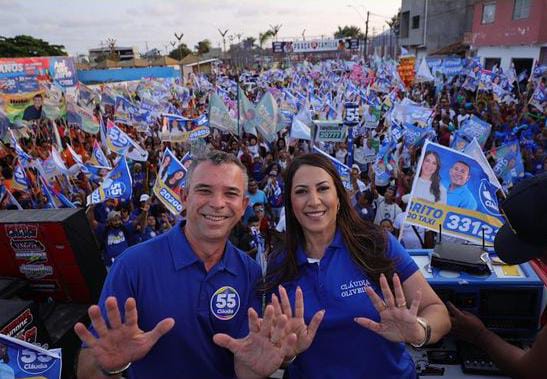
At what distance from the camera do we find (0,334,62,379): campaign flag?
228 centimetres

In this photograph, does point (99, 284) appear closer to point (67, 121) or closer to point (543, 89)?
point (67, 121)

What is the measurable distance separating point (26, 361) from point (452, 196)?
142 inches

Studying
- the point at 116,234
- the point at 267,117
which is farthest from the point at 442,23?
the point at 116,234

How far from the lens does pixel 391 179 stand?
338 inches

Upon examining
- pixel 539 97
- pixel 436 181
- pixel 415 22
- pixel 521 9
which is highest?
pixel 415 22

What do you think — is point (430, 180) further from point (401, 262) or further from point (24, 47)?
point (24, 47)

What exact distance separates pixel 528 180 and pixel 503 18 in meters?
31.0

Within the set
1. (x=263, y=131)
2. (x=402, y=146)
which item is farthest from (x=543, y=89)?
(x=263, y=131)

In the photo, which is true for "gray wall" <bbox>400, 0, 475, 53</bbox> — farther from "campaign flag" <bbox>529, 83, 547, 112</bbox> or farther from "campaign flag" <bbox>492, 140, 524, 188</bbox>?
"campaign flag" <bbox>492, 140, 524, 188</bbox>

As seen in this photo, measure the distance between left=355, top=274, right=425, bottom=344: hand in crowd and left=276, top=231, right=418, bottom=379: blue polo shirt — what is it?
0.14m

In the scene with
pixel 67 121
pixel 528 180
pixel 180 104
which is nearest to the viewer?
pixel 528 180

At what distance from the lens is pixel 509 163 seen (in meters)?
7.74

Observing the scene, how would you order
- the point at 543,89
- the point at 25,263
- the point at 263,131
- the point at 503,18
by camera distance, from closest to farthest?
the point at 25,263
the point at 263,131
the point at 543,89
the point at 503,18

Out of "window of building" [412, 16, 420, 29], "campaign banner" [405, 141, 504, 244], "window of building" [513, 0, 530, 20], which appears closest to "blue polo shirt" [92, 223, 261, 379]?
"campaign banner" [405, 141, 504, 244]
